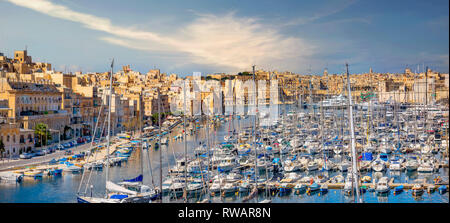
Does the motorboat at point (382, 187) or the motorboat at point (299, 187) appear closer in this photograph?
the motorboat at point (382, 187)

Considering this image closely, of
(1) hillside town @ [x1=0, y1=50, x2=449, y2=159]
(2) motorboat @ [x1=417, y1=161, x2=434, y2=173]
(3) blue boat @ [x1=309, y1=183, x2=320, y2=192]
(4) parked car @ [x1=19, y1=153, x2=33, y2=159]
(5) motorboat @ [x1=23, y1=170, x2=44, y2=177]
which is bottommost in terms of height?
(3) blue boat @ [x1=309, y1=183, x2=320, y2=192]

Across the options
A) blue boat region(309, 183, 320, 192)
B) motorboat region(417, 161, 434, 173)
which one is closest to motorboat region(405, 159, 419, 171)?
motorboat region(417, 161, 434, 173)

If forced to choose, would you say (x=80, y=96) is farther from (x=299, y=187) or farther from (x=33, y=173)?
(x=299, y=187)

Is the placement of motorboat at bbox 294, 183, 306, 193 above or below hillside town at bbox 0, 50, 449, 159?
below

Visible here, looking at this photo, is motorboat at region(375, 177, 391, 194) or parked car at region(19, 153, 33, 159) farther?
parked car at region(19, 153, 33, 159)

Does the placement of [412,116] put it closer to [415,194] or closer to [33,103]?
[415,194]

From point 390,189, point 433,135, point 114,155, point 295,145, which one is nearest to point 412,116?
point 433,135

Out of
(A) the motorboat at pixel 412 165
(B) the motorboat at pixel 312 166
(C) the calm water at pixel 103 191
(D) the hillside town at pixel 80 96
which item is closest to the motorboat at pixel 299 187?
(C) the calm water at pixel 103 191

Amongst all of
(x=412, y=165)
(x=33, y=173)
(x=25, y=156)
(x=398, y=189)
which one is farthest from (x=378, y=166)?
(x=25, y=156)

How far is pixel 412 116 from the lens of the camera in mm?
10906

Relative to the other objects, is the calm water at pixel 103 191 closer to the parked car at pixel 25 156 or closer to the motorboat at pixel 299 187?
the motorboat at pixel 299 187

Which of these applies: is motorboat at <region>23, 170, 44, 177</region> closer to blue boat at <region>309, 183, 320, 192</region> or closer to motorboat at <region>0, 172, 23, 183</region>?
motorboat at <region>0, 172, 23, 183</region>

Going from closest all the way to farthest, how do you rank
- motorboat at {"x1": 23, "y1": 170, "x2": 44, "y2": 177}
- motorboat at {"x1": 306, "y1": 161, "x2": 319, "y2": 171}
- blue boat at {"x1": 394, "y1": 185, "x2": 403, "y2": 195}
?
blue boat at {"x1": 394, "y1": 185, "x2": 403, "y2": 195} → motorboat at {"x1": 23, "y1": 170, "x2": 44, "y2": 177} → motorboat at {"x1": 306, "y1": 161, "x2": 319, "y2": 171}
